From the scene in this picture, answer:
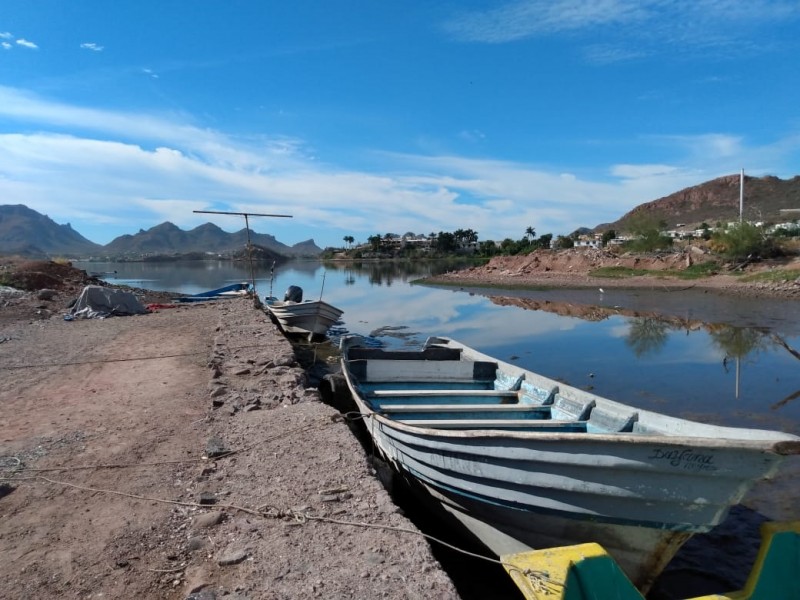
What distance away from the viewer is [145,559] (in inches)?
151

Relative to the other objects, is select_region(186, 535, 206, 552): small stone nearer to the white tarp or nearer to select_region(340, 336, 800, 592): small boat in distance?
select_region(340, 336, 800, 592): small boat in distance

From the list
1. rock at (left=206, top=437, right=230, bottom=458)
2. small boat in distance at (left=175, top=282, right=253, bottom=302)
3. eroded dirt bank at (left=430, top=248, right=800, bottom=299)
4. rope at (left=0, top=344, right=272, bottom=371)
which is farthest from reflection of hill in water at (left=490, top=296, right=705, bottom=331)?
rock at (left=206, top=437, right=230, bottom=458)

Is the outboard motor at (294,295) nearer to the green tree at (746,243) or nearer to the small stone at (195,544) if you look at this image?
the small stone at (195,544)

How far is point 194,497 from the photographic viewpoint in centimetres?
473

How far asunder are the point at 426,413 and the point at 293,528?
305 centimetres

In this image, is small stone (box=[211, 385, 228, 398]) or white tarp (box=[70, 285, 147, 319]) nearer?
small stone (box=[211, 385, 228, 398])

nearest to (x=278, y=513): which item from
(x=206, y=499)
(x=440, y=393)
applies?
(x=206, y=499)

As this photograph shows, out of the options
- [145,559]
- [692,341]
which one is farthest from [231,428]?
[692,341]

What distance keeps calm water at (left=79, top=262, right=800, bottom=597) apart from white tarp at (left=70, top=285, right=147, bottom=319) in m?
8.24

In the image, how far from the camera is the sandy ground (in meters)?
3.53

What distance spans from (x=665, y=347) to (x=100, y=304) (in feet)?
66.0

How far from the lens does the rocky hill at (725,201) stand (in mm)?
96562

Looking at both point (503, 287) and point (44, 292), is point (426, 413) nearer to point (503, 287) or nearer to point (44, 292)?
point (44, 292)

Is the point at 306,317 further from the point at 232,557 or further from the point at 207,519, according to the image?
the point at 232,557
